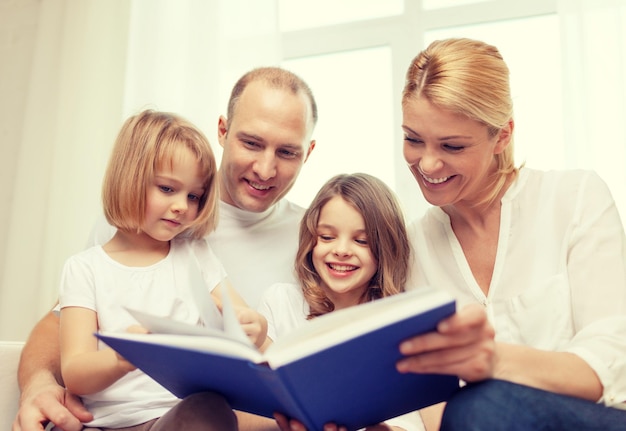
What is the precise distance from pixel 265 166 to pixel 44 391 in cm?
79

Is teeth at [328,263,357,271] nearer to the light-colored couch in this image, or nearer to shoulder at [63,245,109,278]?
shoulder at [63,245,109,278]

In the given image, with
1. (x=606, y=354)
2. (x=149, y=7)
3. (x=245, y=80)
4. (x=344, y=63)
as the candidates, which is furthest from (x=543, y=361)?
(x=149, y=7)

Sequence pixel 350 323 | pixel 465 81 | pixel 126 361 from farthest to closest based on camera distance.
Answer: pixel 465 81 < pixel 126 361 < pixel 350 323

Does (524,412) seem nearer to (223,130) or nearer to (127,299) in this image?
(127,299)

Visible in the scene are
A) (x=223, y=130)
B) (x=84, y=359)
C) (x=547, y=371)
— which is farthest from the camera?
(x=223, y=130)

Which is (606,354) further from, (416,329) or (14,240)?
(14,240)

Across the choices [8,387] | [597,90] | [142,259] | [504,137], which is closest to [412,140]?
[504,137]

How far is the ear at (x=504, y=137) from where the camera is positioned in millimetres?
1507

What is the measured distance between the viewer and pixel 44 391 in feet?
4.41

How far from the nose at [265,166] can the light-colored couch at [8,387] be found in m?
0.75

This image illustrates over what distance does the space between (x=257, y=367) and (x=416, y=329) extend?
21 cm

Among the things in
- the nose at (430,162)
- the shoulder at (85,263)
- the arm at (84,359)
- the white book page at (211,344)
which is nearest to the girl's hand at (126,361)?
the arm at (84,359)

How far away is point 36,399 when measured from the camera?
1.32 meters

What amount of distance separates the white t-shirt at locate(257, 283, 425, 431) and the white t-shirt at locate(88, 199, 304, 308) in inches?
3.5
